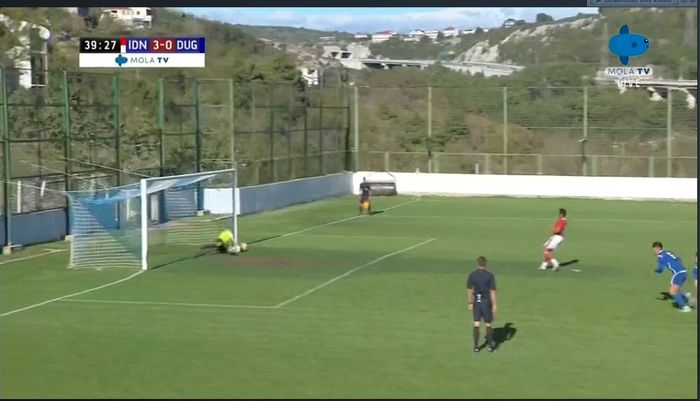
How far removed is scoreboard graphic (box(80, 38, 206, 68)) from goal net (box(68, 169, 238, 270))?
Answer: 3.67 meters

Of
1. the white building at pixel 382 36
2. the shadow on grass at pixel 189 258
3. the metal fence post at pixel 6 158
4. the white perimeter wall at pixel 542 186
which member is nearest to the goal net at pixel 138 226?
the shadow on grass at pixel 189 258

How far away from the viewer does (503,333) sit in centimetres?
1988

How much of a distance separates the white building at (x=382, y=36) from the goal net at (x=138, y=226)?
168 feet

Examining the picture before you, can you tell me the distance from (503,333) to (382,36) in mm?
71449

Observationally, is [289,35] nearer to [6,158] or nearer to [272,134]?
[272,134]

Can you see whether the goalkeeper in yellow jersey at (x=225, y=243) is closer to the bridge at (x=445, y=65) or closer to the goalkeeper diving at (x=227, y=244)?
the goalkeeper diving at (x=227, y=244)

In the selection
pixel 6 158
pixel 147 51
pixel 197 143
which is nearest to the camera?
pixel 147 51

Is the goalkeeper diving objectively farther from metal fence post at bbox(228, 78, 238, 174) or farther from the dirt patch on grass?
metal fence post at bbox(228, 78, 238, 174)

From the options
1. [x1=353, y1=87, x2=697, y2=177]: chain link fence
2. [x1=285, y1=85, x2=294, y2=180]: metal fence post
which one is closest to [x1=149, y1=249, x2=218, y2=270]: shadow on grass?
[x1=285, y1=85, x2=294, y2=180]: metal fence post

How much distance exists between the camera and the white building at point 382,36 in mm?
89031

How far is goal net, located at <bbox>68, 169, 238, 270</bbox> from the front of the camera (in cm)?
2919

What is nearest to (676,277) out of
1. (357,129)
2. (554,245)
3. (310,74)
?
(554,245)

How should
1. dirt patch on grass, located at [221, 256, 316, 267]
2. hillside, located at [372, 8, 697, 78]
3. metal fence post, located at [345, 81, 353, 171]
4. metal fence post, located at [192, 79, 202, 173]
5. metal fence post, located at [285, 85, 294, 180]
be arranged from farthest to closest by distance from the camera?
1. hillside, located at [372, 8, 697, 78]
2. metal fence post, located at [345, 81, 353, 171]
3. metal fence post, located at [285, 85, 294, 180]
4. metal fence post, located at [192, 79, 202, 173]
5. dirt patch on grass, located at [221, 256, 316, 267]

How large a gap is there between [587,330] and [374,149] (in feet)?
137
